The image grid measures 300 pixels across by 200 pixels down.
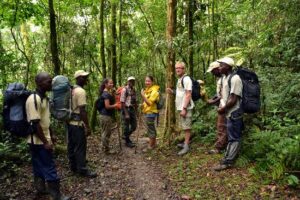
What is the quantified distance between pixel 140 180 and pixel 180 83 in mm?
2842

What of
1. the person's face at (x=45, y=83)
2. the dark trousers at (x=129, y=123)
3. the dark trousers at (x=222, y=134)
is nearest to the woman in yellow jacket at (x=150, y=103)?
the dark trousers at (x=129, y=123)

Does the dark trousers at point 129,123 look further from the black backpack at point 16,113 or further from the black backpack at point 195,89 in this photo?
the black backpack at point 16,113

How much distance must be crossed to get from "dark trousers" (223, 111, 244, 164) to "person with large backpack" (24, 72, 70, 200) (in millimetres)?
3583

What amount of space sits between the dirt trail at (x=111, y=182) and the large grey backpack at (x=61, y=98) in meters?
1.53

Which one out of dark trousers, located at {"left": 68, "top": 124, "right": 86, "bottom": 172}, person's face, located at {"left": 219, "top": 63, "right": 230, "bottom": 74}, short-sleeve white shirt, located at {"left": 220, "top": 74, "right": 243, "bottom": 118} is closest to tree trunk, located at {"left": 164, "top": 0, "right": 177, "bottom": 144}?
person's face, located at {"left": 219, "top": 63, "right": 230, "bottom": 74}

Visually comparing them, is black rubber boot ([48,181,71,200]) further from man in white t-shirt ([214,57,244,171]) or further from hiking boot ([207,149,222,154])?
hiking boot ([207,149,222,154])

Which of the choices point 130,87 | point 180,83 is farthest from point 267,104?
point 130,87

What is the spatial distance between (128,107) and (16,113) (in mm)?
5180

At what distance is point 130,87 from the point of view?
34.2ft

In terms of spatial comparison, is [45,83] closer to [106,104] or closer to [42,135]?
[42,135]

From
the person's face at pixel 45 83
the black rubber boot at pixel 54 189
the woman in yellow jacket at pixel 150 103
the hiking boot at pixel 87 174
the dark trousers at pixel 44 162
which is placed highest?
the person's face at pixel 45 83

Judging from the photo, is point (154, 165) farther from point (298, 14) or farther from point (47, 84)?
point (298, 14)

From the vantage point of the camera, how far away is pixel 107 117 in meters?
9.49

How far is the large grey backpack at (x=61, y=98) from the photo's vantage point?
7008 mm
